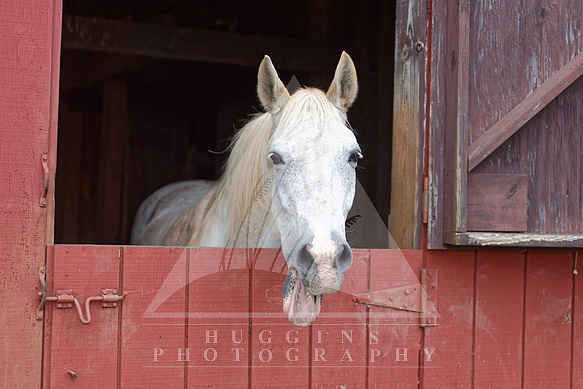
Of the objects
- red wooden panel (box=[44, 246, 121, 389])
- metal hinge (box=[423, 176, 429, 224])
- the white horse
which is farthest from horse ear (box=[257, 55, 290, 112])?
red wooden panel (box=[44, 246, 121, 389])

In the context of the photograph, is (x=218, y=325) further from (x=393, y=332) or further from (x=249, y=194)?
(x=393, y=332)

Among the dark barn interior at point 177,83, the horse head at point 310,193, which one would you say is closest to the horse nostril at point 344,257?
the horse head at point 310,193

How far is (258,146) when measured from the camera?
6.61 feet

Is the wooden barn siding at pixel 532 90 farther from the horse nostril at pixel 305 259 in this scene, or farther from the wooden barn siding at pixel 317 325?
the horse nostril at pixel 305 259

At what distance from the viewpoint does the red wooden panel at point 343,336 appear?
6.51 ft

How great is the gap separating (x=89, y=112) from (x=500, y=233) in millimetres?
5216

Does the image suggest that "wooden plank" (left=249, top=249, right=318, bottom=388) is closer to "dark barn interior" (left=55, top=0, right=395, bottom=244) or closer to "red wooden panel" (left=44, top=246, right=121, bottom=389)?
"red wooden panel" (left=44, top=246, right=121, bottom=389)

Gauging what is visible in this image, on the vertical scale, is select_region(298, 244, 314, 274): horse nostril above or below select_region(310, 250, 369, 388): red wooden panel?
above

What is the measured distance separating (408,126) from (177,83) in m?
4.47

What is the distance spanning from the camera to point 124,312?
179cm

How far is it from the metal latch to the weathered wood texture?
0.02 metres

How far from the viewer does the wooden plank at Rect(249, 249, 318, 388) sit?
6.31ft

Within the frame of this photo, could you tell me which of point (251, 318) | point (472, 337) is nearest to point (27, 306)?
point (251, 318)

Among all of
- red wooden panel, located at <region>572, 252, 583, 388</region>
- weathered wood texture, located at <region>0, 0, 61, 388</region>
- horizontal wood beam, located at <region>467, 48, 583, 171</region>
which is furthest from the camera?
red wooden panel, located at <region>572, 252, 583, 388</region>
